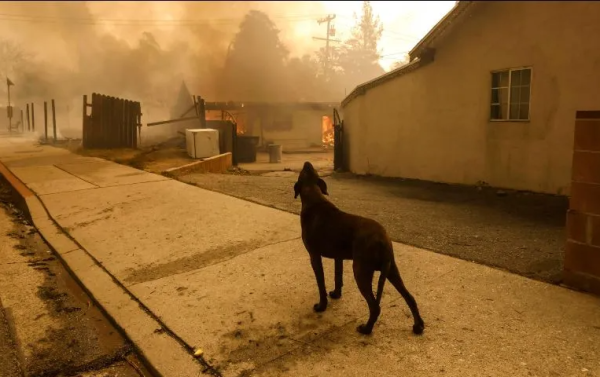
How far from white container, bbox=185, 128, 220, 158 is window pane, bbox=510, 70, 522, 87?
7.68m

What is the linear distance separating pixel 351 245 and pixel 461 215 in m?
4.29

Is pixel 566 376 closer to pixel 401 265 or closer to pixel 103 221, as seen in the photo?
pixel 401 265

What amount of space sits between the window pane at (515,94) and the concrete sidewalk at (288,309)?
5544mm

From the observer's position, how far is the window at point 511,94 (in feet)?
26.4

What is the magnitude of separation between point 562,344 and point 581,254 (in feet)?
3.32

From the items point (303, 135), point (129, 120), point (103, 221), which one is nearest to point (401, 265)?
point (103, 221)

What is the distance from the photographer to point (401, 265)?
3.79 m

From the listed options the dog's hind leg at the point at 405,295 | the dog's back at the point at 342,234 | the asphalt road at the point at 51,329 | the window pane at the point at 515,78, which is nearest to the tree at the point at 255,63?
the window pane at the point at 515,78

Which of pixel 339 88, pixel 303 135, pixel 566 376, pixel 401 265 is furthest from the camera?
pixel 339 88

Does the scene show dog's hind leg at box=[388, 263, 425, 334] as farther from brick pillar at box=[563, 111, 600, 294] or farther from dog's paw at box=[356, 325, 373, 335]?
brick pillar at box=[563, 111, 600, 294]

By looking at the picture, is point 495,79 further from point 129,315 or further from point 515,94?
point 129,315

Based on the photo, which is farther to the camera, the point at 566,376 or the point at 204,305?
the point at 204,305

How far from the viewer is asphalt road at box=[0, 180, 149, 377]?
2.51 meters

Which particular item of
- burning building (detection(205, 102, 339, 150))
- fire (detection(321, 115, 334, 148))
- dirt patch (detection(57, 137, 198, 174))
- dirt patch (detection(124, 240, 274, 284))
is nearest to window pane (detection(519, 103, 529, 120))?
dirt patch (detection(124, 240, 274, 284))
